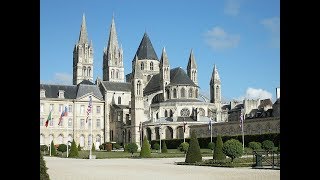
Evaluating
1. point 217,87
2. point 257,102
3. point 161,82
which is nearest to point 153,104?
point 161,82

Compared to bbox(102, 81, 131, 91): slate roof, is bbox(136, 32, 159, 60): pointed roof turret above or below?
above

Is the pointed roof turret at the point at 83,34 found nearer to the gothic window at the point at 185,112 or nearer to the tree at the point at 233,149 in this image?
the gothic window at the point at 185,112

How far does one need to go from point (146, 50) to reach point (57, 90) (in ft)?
85.6

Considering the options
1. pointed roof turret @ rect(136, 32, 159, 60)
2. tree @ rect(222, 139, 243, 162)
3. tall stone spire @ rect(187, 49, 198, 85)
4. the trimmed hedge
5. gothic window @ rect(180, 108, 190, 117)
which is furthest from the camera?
pointed roof turret @ rect(136, 32, 159, 60)

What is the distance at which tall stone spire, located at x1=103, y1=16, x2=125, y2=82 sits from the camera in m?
97.6

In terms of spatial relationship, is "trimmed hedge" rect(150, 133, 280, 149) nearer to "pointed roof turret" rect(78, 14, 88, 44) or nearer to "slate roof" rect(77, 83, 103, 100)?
"slate roof" rect(77, 83, 103, 100)

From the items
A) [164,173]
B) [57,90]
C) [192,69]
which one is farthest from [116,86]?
[164,173]

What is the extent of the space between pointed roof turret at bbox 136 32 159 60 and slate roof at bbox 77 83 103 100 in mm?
17638

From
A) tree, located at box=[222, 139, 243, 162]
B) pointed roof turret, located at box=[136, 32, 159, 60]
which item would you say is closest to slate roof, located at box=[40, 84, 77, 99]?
pointed roof turret, located at box=[136, 32, 159, 60]

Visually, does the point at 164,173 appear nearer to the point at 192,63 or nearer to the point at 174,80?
the point at 174,80

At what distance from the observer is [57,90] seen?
76.3 metres

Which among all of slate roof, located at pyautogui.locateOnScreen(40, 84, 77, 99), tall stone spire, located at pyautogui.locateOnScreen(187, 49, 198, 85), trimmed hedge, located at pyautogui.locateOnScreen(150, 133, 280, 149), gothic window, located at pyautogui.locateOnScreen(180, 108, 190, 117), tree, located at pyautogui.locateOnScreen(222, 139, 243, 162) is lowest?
trimmed hedge, located at pyautogui.locateOnScreen(150, 133, 280, 149)
